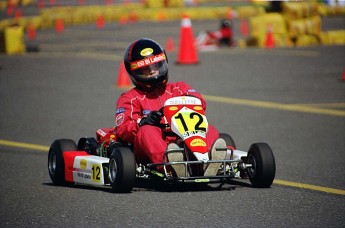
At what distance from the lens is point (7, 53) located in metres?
24.3

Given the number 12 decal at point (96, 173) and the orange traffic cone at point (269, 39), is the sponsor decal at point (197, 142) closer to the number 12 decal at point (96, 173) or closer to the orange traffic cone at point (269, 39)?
the number 12 decal at point (96, 173)

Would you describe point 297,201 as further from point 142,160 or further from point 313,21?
point 313,21

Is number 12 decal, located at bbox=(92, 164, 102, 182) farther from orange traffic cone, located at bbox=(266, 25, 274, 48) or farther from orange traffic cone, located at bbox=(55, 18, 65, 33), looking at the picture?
orange traffic cone, located at bbox=(55, 18, 65, 33)

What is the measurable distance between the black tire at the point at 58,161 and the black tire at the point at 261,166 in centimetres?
174

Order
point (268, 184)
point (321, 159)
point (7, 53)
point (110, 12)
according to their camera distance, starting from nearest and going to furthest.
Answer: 1. point (268, 184)
2. point (321, 159)
3. point (7, 53)
4. point (110, 12)

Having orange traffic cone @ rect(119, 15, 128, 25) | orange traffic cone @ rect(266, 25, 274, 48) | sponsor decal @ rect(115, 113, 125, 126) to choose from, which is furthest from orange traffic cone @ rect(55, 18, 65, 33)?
sponsor decal @ rect(115, 113, 125, 126)

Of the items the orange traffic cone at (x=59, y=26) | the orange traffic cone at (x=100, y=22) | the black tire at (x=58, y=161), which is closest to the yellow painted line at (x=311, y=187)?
the black tire at (x=58, y=161)

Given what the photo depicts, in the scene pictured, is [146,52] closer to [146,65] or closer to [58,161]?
[146,65]

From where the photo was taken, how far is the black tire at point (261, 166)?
294 inches

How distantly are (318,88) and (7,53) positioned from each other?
10756 millimetres

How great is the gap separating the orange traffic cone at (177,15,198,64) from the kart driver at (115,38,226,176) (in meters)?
12.4

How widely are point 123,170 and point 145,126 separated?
0.54 meters

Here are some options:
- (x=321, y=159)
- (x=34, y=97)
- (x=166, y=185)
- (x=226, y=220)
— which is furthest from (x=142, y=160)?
(x=34, y=97)

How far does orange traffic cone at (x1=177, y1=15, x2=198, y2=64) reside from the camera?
20891 millimetres
